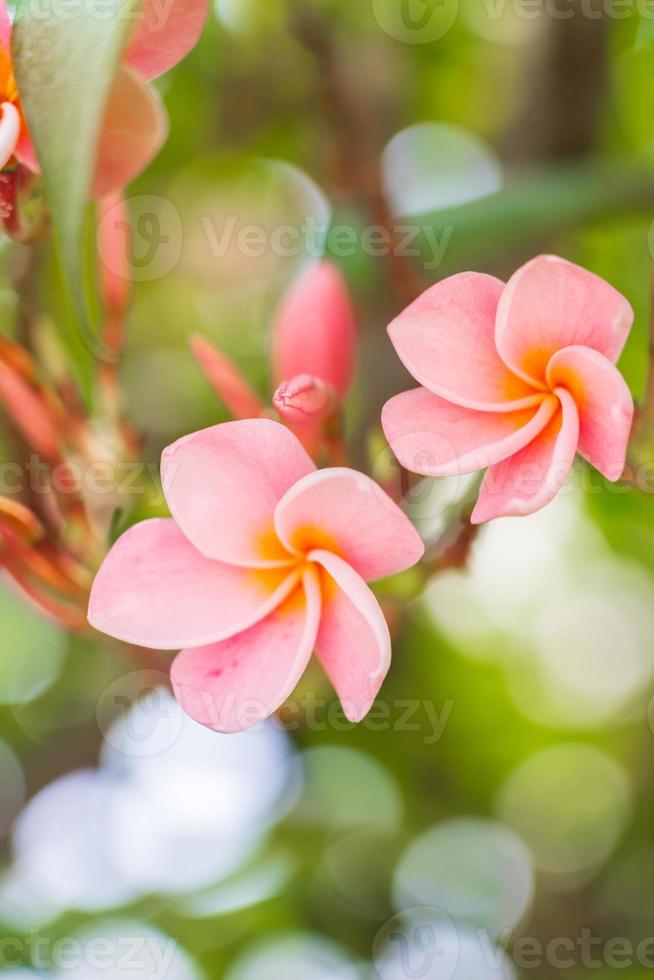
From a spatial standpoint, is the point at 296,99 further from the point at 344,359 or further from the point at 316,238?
the point at 344,359

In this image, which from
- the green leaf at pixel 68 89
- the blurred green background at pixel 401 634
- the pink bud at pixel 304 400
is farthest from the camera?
the blurred green background at pixel 401 634

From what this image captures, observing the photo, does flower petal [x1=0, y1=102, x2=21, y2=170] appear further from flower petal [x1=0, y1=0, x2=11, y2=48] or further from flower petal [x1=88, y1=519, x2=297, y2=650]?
flower petal [x1=88, y1=519, x2=297, y2=650]

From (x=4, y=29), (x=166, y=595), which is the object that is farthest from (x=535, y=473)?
(x=4, y=29)

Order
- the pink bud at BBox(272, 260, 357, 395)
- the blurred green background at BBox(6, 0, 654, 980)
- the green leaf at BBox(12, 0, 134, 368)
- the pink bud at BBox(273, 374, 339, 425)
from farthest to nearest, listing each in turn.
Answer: the blurred green background at BBox(6, 0, 654, 980), the pink bud at BBox(272, 260, 357, 395), the pink bud at BBox(273, 374, 339, 425), the green leaf at BBox(12, 0, 134, 368)

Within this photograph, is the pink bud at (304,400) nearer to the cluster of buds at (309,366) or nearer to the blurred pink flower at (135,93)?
the cluster of buds at (309,366)

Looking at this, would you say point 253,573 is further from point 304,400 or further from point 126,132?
point 126,132

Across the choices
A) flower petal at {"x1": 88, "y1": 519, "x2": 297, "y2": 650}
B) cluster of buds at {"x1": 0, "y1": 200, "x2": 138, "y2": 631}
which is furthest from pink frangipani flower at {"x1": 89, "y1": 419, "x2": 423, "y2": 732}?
cluster of buds at {"x1": 0, "y1": 200, "x2": 138, "y2": 631}

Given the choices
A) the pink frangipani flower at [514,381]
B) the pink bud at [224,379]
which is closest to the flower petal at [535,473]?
the pink frangipani flower at [514,381]
